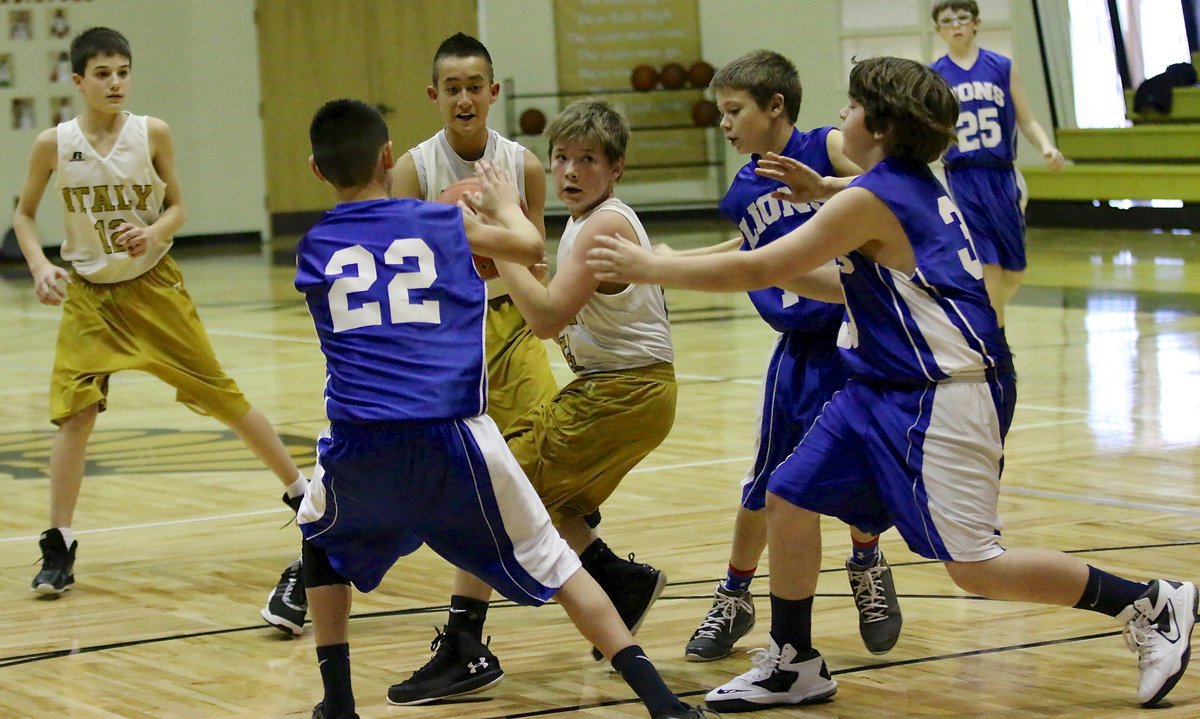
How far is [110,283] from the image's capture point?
17.0 feet

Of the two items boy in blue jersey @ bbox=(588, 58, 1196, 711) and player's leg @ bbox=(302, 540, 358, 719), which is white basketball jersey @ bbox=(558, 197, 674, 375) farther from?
player's leg @ bbox=(302, 540, 358, 719)

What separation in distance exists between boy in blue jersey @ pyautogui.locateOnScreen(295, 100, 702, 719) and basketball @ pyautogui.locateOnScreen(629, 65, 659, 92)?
16.1m

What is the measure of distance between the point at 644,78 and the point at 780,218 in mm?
15475

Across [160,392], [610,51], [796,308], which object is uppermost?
[610,51]

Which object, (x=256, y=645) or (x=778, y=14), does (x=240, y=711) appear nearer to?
(x=256, y=645)

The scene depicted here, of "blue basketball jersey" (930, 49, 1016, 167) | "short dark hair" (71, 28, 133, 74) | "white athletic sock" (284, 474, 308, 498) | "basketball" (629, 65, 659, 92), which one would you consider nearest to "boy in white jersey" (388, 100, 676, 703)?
"white athletic sock" (284, 474, 308, 498)

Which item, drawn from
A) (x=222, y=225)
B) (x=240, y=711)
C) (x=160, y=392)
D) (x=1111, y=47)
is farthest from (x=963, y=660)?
(x=222, y=225)

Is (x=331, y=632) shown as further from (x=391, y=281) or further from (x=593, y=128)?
(x=593, y=128)

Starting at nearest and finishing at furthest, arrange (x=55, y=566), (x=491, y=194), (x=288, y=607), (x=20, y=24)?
(x=491, y=194) → (x=288, y=607) → (x=55, y=566) → (x=20, y=24)

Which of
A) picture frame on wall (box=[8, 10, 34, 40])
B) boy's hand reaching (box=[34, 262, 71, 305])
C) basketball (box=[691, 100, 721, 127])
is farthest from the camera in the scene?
basketball (box=[691, 100, 721, 127])

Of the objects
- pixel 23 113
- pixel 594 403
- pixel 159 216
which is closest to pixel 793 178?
pixel 594 403

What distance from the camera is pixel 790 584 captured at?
356 cm

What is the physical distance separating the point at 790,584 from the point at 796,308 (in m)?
0.72

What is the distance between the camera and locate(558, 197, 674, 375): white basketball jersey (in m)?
3.91
